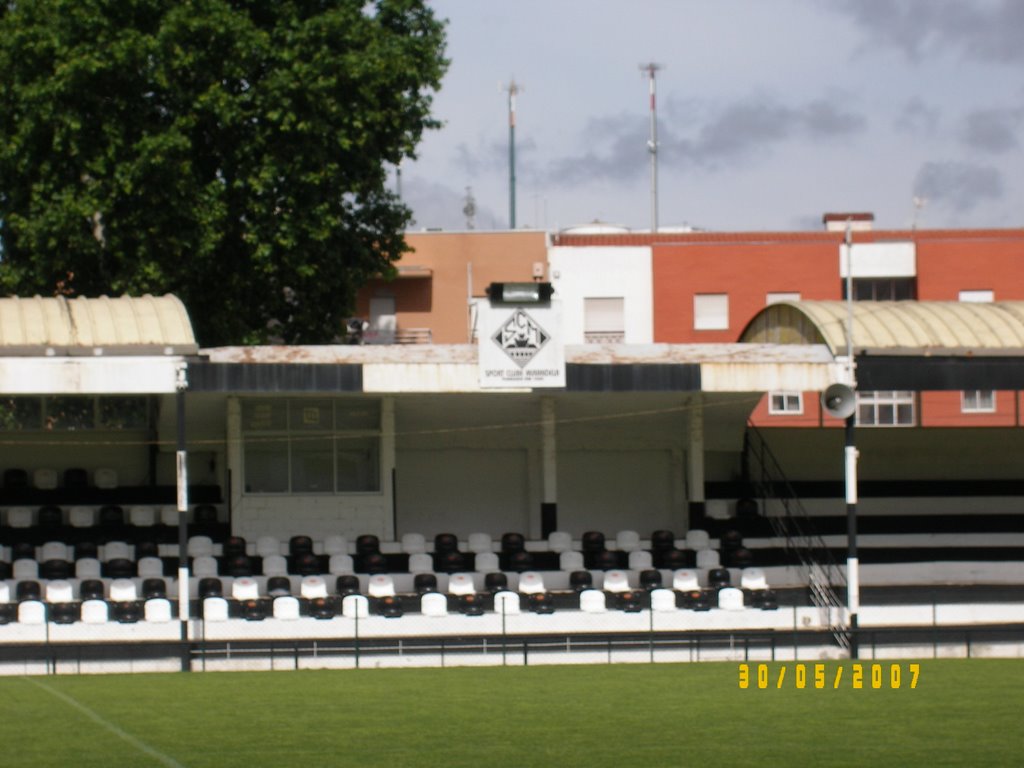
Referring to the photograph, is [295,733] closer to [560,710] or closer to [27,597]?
[560,710]

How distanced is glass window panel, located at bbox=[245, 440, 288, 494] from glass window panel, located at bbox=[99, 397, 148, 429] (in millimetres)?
3428

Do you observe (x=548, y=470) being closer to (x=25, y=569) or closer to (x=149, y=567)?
(x=149, y=567)

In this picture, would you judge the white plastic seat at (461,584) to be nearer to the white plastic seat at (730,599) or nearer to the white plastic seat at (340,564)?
the white plastic seat at (340,564)

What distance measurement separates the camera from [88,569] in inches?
1157

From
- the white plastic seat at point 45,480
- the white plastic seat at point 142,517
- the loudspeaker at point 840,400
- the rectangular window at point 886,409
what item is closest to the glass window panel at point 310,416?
the white plastic seat at point 142,517

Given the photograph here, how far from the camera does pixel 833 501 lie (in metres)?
33.6

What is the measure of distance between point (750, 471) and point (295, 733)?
58.9 feet

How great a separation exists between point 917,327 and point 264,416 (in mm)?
11652

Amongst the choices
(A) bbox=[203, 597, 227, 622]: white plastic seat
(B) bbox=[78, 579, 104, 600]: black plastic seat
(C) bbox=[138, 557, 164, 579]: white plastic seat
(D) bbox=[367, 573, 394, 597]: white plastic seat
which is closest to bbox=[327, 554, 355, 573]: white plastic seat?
(D) bbox=[367, 573, 394, 597]: white plastic seat

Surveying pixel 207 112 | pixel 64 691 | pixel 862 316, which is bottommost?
pixel 64 691

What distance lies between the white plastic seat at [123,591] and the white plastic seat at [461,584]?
207 inches

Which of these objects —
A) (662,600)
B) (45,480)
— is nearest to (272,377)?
(45,480)

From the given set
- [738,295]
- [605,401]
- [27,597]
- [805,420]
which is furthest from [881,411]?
[27,597]

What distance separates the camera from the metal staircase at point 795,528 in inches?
1139
